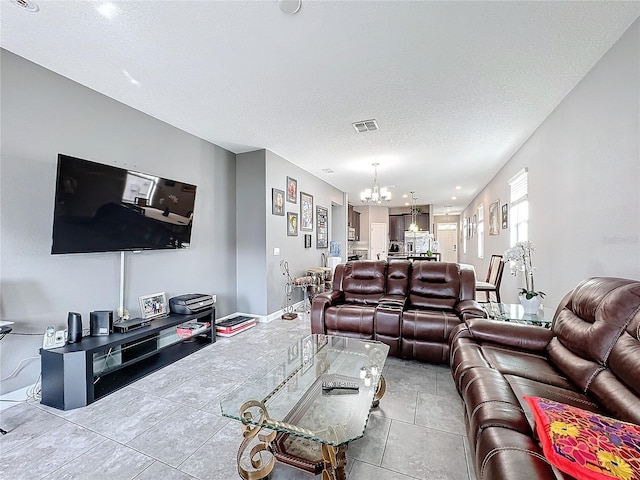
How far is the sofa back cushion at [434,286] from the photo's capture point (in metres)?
3.24

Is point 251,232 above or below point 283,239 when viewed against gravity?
above

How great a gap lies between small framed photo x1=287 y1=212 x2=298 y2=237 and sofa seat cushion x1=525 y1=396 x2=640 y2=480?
14.3ft

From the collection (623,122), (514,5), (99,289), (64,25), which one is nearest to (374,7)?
(514,5)

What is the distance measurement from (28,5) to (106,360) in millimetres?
2749

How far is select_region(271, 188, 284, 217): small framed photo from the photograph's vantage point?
4598 mm

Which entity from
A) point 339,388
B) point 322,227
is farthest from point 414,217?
point 339,388

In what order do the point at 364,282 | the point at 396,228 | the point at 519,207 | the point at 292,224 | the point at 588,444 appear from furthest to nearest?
the point at 396,228 → the point at 292,224 → the point at 519,207 → the point at 364,282 → the point at 588,444

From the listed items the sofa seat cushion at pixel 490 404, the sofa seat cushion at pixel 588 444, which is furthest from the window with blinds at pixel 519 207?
the sofa seat cushion at pixel 588 444

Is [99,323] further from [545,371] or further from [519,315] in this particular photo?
[519,315]

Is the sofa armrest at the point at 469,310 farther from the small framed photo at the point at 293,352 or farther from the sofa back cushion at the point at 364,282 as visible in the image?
the small framed photo at the point at 293,352

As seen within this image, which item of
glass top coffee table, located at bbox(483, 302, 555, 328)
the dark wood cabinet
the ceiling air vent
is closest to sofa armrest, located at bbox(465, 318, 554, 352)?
glass top coffee table, located at bbox(483, 302, 555, 328)

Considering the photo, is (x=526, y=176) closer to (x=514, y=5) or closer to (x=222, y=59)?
(x=514, y=5)

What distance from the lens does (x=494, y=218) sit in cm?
597

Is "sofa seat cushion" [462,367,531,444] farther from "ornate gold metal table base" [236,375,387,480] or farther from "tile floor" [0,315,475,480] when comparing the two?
"ornate gold metal table base" [236,375,387,480]
